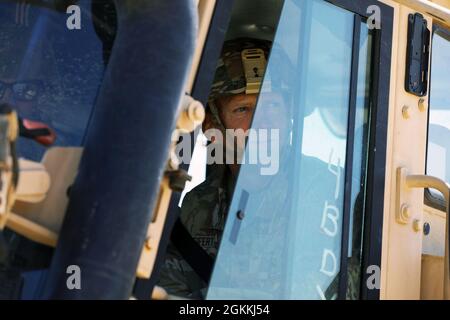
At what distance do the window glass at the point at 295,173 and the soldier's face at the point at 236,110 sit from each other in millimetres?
772

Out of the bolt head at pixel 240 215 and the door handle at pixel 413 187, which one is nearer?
the bolt head at pixel 240 215

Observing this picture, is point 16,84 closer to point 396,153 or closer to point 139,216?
point 139,216

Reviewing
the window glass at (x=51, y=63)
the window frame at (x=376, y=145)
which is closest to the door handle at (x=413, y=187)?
the window frame at (x=376, y=145)

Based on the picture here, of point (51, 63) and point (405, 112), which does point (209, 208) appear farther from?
point (51, 63)

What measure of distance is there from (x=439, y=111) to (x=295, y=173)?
2.07 feet

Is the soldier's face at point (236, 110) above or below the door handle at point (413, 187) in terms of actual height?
above

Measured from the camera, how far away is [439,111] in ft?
7.59

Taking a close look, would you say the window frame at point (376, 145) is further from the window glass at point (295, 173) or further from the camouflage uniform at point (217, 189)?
the camouflage uniform at point (217, 189)

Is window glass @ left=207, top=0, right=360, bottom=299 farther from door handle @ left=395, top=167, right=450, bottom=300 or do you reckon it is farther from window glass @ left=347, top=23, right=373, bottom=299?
door handle @ left=395, top=167, right=450, bottom=300

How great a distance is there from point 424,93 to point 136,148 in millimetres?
1152

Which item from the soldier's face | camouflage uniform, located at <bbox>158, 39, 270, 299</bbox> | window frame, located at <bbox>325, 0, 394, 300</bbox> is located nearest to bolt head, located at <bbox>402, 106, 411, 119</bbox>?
window frame, located at <bbox>325, 0, 394, 300</bbox>

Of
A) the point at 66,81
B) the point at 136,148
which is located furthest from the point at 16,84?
the point at 136,148

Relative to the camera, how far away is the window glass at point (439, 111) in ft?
7.47
